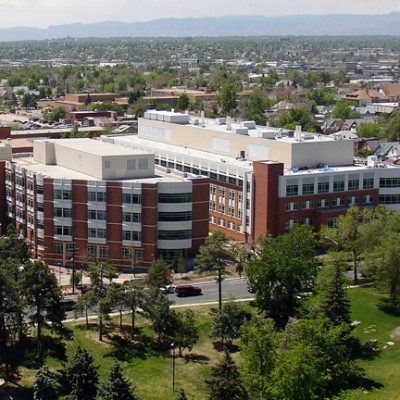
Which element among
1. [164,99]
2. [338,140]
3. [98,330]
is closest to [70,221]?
[98,330]

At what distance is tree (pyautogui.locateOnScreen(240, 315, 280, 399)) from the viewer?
43938 mm

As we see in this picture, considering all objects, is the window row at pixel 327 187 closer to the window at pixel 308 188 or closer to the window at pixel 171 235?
the window at pixel 308 188

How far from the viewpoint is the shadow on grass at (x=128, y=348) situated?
2135 inches

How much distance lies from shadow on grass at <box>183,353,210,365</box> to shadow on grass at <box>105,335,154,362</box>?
2353mm

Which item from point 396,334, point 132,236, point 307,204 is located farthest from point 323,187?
point 396,334

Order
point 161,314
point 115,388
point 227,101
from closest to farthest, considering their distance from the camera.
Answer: point 115,388 → point 161,314 → point 227,101

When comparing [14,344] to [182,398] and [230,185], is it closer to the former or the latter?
[182,398]

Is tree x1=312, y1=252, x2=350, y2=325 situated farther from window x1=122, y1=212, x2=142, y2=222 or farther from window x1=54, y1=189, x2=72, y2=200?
window x1=54, y1=189, x2=72, y2=200

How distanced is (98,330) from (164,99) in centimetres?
13563

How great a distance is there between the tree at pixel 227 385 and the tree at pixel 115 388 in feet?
14.7

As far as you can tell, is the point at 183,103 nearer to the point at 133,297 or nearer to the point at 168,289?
the point at 168,289

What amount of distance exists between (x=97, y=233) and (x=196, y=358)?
68.1ft

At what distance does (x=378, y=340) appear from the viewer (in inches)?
2276

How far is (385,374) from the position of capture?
174 ft
